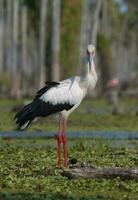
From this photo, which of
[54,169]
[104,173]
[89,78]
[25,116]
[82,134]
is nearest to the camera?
[104,173]

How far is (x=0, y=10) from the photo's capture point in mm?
58562

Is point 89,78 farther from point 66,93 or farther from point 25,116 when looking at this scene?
point 25,116

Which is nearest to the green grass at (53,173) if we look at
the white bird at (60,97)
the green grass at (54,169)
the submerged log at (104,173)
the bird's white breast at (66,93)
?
the green grass at (54,169)

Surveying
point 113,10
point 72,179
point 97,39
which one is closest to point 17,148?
point 72,179

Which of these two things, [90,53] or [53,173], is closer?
[53,173]

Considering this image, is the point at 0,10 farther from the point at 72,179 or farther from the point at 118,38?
the point at 72,179

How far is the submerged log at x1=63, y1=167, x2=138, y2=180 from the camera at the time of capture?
10453 mm

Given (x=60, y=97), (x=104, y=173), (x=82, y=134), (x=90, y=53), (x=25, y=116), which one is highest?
(x=90, y=53)

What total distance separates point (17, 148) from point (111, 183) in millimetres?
4915

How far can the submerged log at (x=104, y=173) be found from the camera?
34.3 feet

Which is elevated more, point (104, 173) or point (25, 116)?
point (25, 116)

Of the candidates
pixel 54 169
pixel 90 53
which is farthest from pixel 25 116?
pixel 54 169

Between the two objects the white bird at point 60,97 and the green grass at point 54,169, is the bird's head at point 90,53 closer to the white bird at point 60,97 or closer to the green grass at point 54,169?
the white bird at point 60,97

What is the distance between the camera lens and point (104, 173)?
34.5ft
